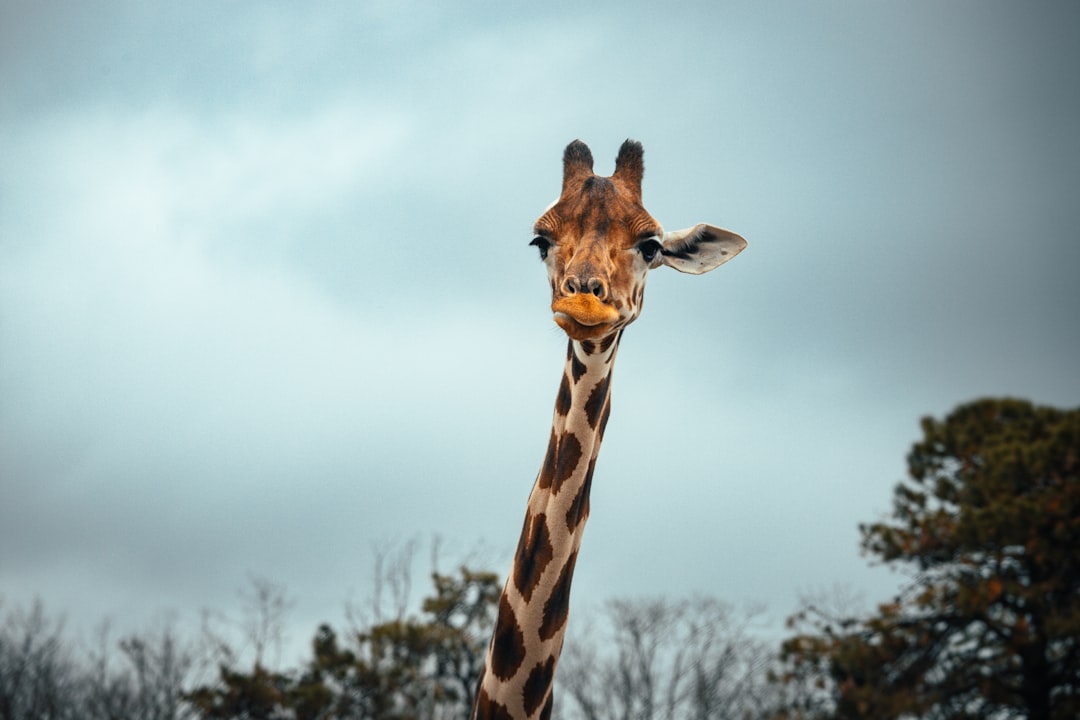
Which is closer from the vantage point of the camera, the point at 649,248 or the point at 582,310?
the point at 582,310

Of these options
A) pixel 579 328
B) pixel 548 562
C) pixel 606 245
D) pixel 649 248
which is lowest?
pixel 548 562

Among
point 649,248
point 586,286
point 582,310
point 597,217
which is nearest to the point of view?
point 582,310

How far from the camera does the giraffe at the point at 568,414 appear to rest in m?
5.10

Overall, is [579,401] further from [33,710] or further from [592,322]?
[33,710]

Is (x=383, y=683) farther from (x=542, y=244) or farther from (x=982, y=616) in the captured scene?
(x=542, y=244)

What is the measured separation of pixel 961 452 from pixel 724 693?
900cm

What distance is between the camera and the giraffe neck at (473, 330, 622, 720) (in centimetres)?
511

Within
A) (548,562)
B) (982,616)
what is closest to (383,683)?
(982,616)

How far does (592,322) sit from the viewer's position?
4832 millimetres

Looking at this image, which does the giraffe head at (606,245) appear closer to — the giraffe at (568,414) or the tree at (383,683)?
the giraffe at (568,414)

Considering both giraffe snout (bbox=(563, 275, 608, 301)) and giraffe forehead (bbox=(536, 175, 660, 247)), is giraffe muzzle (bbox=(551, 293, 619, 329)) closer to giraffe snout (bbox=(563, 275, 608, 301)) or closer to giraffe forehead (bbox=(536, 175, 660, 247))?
giraffe snout (bbox=(563, 275, 608, 301))

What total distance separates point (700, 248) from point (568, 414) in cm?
148

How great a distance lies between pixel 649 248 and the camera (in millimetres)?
5758

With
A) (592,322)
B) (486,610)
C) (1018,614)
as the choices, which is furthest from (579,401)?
(486,610)
